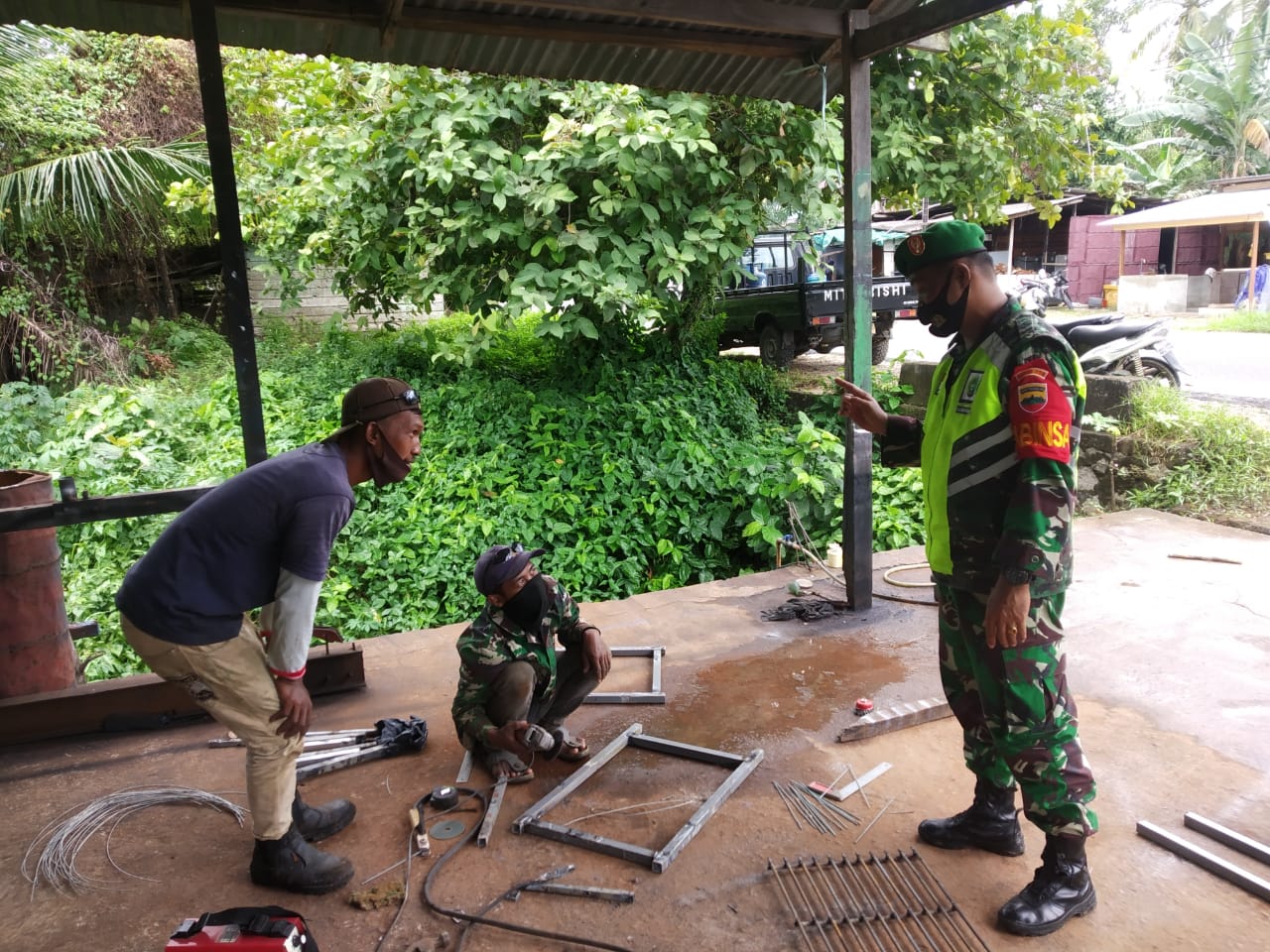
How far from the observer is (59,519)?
12.1ft

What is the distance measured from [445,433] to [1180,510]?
617cm

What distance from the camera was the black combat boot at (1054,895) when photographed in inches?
99.2

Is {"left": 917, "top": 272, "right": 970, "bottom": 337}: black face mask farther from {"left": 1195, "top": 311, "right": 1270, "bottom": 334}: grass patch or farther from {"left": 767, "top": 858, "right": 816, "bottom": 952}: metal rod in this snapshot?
{"left": 1195, "top": 311, "right": 1270, "bottom": 334}: grass patch

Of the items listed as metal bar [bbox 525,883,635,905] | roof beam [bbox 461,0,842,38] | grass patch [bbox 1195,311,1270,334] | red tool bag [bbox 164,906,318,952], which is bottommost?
grass patch [bbox 1195,311,1270,334]

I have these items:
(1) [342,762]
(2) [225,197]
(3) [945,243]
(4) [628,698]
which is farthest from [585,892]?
(2) [225,197]

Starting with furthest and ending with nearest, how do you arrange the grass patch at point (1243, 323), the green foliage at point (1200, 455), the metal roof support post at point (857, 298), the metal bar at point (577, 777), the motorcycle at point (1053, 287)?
the motorcycle at point (1053, 287), the grass patch at point (1243, 323), the green foliage at point (1200, 455), the metal roof support post at point (857, 298), the metal bar at point (577, 777)

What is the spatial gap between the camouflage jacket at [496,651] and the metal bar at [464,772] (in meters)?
0.09

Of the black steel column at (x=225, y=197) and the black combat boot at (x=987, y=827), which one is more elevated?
the black steel column at (x=225, y=197)

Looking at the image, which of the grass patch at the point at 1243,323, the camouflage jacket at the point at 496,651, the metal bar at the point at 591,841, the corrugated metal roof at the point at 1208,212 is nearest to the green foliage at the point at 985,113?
the camouflage jacket at the point at 496,651

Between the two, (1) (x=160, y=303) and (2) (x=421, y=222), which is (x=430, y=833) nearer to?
(2) (x=421, y=222)

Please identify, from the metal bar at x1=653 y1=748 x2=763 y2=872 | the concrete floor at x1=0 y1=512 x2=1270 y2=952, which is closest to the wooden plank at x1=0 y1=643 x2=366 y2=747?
the concrete floor at x1=0 y1=512 x2=1270 y2=952

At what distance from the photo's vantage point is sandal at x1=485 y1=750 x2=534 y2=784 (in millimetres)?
3398

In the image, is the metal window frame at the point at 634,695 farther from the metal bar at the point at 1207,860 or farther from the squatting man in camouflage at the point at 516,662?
the metal bar at the point at 1207,860

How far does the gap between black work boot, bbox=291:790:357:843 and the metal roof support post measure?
119 inches
